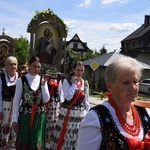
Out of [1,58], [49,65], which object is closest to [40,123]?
[49,65]

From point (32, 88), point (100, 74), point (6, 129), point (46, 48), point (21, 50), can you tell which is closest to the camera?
point (32, 88)

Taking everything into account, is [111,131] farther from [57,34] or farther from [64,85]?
[57,34]

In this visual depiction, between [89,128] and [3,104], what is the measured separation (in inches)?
177

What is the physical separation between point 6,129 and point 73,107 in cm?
148

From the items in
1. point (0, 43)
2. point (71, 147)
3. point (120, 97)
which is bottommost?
point (71, 147)

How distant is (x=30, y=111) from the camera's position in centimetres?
545

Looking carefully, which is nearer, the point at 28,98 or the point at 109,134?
the point at 109,134

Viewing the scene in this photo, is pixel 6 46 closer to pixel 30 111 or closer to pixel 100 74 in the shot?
pixel 30 111

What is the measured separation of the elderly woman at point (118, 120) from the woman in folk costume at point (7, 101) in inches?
168

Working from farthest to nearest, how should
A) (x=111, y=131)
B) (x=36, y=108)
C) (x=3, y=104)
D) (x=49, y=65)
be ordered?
(x=49, y=65) → (x=3, y=104) → (x=36, y=108) → (x=111, y=131)

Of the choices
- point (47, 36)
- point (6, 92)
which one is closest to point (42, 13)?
point (47, 36)

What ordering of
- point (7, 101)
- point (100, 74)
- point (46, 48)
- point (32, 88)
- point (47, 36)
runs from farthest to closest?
point (100, 74), point (47, 36), point (46, 48), point (7, 101), point (32, 88)

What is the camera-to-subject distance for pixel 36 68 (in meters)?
5.61

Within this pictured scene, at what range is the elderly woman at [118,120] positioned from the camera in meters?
2.33
